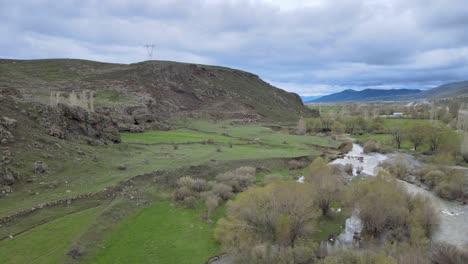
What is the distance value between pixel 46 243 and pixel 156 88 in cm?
10013

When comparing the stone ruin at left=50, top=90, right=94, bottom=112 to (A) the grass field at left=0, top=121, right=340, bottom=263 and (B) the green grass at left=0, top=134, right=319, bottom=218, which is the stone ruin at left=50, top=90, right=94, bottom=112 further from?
(A) the grass field at left=0, top=121, right=340, bottom=263

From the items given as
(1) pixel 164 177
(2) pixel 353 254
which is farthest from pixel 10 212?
(2) pixel 353 254

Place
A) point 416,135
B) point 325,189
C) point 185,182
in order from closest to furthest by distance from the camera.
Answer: point 325,189 < point 185,182 < point 416,135

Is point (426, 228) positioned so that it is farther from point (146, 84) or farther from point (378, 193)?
point (146, 84)

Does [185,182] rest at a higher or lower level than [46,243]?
higher

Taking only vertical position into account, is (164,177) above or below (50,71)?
below

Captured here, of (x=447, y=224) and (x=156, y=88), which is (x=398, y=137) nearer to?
(x=447, y=224)

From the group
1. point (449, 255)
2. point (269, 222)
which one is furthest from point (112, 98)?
point (449, 255)

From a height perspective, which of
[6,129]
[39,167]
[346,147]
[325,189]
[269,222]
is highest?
[6,129]

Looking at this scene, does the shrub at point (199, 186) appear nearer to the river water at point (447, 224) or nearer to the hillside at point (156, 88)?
the river water at point (447, 224)

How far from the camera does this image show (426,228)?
26.2 metres

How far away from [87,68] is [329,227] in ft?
405

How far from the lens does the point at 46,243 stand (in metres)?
22.0

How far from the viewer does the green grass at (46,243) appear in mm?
20219
